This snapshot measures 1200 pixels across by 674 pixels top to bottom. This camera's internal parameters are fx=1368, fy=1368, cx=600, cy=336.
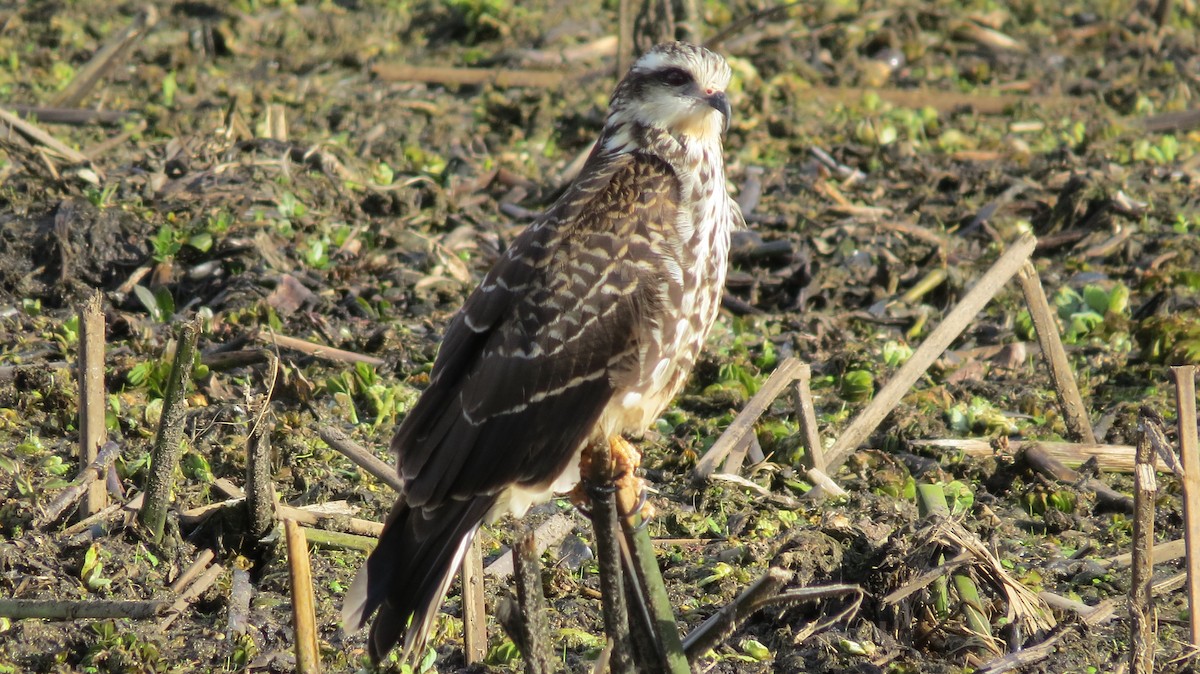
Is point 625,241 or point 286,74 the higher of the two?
point 625,241

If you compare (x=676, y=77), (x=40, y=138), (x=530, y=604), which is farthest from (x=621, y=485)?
(x=40, y=138)

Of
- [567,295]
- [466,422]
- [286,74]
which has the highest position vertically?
[567,295]

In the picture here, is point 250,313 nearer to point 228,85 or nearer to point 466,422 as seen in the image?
point 466,422

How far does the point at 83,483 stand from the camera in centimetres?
453

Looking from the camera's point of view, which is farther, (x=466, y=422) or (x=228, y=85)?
(x=228, y=85)

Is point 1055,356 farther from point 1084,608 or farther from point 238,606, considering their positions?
point 238,606

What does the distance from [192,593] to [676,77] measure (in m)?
2.43

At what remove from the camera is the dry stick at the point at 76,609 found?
3760 millimetres

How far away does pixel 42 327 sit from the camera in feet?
19.7

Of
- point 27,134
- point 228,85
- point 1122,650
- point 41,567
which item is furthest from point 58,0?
point 1122,650

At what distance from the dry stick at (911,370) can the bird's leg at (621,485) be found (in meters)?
1.22

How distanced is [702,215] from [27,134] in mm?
4204

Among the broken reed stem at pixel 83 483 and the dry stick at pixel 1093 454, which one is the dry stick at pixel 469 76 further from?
the broken reed stem at pixel 83 483

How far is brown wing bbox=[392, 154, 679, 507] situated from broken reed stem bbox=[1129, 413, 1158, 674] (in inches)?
61.6
